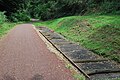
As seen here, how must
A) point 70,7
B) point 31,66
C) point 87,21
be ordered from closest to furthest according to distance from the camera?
point 31,66 < point 87,21 < point 70,7

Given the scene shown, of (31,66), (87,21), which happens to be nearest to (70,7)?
(87,21)

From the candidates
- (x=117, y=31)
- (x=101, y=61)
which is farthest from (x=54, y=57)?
(x=117, y=31)

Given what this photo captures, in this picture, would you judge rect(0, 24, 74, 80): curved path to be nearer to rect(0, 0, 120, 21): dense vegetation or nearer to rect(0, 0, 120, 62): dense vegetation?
rect(0, 0, 120, 62): dense vegetation

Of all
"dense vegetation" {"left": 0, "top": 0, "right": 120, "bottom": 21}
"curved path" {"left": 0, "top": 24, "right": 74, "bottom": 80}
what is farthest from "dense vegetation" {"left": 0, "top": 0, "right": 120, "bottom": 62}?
"curved path" {"left": 0, "top": 24, "right": 74, "bottom": 80}

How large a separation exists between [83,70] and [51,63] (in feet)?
5.09

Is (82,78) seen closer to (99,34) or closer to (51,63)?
(51,63)

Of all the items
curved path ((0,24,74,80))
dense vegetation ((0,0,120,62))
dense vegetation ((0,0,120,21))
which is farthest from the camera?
dense vegetation ((0,0,120,21))

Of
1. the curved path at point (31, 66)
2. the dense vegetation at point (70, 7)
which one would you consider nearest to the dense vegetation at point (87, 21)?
the dense vegetation at point (70, 7)

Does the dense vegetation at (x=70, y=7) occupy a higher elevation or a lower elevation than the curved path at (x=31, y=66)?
lower

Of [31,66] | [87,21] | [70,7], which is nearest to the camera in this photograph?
[31,66]

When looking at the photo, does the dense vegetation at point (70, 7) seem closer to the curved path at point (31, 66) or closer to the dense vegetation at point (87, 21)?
the dense vegetation at point (87, 21)

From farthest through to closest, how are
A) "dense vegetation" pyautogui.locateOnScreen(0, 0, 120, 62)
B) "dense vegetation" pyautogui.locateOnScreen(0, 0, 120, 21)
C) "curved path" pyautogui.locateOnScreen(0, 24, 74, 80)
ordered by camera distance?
"dense vegetation" pyautogui.locateOnScreen(0, 0, 120, 21), "dense vegetation" pyautogui.locateOnScreen(0, 0, 120, 62), "curved path" pyautogui.locateOnScreen(0, 24, 74, 80)

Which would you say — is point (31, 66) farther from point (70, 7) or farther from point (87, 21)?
point (70, 7)

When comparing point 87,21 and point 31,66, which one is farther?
point 87,21
